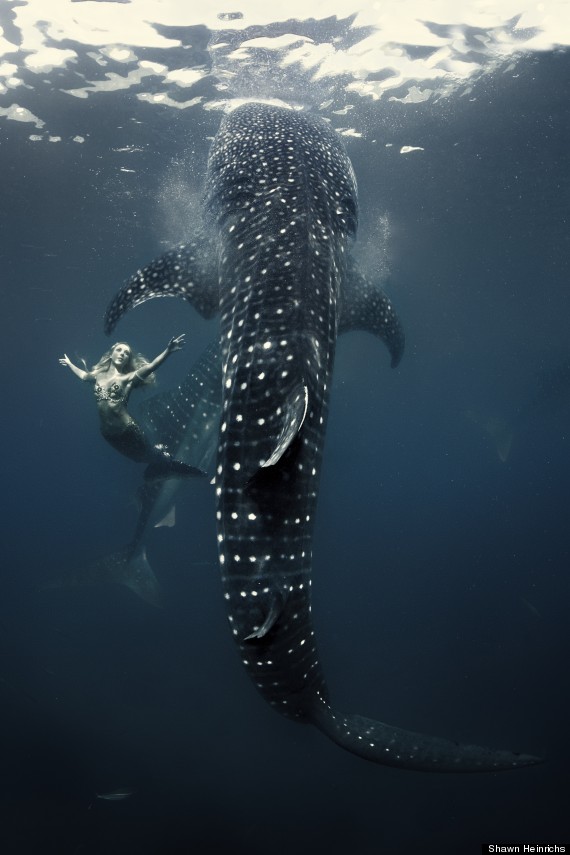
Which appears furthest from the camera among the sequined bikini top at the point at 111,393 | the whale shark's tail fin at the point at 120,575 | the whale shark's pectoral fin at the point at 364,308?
the whale shark's tail fin at the point at 120,575

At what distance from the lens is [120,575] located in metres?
14.1

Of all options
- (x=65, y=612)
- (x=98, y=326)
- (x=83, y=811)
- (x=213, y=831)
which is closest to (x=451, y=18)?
(x=213, y=831)

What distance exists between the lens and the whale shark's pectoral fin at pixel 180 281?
4.31m

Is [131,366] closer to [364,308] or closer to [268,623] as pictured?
[364,308]

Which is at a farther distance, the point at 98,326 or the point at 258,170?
the point at 98,326

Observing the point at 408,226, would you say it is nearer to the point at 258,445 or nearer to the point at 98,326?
the point at 258,445

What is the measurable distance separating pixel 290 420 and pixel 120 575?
524 inches

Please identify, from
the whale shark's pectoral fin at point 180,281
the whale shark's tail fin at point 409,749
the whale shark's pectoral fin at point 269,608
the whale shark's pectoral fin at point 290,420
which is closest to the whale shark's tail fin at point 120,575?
the whale shark's pectoral fin at point 180,281

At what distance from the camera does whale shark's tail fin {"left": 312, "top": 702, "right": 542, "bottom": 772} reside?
288 cm

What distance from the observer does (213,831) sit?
10.0 meters

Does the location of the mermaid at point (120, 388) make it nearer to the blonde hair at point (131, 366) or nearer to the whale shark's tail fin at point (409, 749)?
the blonde hair at point (131, 366)

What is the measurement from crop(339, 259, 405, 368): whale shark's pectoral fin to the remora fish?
0.57 metres

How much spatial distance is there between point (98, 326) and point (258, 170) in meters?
52.0

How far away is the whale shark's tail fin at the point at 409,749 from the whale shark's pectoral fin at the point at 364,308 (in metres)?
2.94
